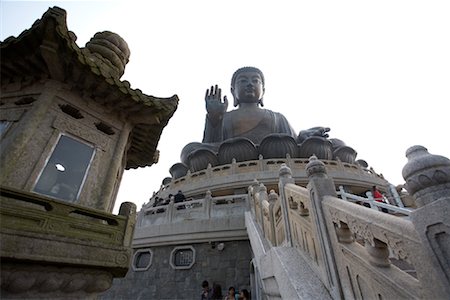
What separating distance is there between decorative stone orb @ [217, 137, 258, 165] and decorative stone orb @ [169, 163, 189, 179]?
3107 millimetres

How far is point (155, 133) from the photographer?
502 cm

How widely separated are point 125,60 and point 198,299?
6801 millimetres

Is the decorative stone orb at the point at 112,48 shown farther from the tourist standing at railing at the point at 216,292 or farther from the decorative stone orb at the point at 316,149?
the decorative stone orb at the point at 316,149

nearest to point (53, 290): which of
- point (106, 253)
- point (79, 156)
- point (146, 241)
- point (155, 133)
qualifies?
point (106, 253)

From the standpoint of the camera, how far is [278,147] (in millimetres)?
16719

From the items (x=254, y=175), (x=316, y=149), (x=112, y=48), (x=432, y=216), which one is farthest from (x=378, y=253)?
(x=316, y=149)

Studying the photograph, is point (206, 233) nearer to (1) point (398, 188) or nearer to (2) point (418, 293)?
(2) point (418, 293)

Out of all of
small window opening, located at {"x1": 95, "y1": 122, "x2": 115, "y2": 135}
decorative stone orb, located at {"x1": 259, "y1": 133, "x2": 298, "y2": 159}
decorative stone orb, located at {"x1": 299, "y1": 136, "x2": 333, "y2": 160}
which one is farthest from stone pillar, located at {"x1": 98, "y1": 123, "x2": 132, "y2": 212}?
decorative stone orb, located at {"x1": 299, "y1": 136, "x2": 333, "y2": 160}

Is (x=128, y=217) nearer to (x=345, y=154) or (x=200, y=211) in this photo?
(x=200, y=211)

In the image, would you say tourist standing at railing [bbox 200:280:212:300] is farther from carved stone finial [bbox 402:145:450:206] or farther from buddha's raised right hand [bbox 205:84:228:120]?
buddha's raised right hand [bbox 205:84:228:120]

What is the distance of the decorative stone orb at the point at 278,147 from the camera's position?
16.5 m

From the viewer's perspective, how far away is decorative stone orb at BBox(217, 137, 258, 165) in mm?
16672

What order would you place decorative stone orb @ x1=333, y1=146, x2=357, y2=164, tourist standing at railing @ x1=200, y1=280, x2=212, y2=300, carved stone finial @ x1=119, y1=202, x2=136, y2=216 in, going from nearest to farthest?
carved stone finial @ x1=119, y1=202, x2=136, y2=216
tourist standing at railing @ x1=200, y1=280, x2=212, y2=300
decorative stone orb @ x1=333, y1=146, x2=357, y2=164

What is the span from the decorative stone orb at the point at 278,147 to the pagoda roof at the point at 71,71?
1243cm
